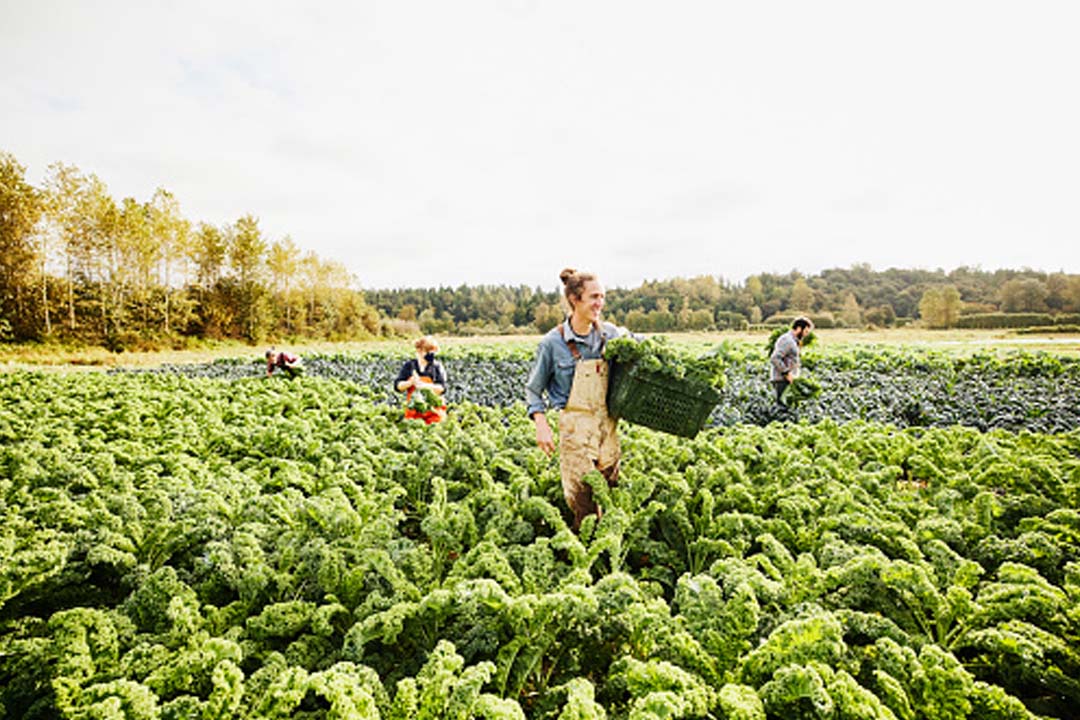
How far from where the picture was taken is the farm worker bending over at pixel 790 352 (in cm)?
1018

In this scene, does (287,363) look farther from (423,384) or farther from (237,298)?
(237,298)

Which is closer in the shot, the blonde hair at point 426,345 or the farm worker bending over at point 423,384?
the blonde hair at point 426,345

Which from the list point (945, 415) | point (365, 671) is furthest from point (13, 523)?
point (945, 415)

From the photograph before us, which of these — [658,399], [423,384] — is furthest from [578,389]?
[423,384]

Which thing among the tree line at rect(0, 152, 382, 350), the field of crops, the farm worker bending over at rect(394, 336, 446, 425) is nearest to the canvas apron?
→ the field of crops

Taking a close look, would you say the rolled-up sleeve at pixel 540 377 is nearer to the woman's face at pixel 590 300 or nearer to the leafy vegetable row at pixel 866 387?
the woman's face at pixel 590 300

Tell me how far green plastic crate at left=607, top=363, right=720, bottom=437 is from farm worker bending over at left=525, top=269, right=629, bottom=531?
0.14 m

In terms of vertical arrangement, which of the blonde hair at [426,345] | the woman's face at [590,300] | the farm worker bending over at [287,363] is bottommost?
the farm worker bending over at [287,363]

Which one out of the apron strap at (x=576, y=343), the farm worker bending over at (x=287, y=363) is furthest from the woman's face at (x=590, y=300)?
the farm worker bending over at (x=287, y=363)

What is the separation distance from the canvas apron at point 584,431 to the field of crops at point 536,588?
29cm

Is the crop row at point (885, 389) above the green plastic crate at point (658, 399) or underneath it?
underneath

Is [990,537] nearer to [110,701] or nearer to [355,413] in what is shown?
[110,701]

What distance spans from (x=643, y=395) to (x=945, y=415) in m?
10.0

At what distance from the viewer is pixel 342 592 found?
3.43 meters
